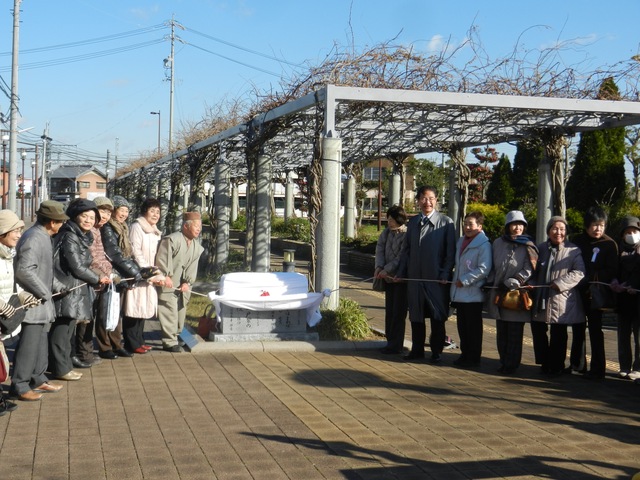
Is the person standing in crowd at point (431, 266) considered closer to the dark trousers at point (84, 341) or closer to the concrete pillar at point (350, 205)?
the dark trousers at point (84, 341)

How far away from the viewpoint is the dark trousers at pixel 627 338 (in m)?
8.52

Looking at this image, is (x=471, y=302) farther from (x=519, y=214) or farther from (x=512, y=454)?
(x=512, y=454)

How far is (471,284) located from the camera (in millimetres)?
8945

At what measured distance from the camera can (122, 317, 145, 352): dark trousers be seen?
954cm

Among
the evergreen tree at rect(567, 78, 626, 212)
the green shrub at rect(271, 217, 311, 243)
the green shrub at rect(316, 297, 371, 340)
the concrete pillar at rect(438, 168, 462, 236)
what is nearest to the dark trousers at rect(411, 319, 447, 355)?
the green shrub at rect(316, 297, 371, 340)

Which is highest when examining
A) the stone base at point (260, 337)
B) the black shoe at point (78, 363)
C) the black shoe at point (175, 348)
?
the stone base at point (260, 337)

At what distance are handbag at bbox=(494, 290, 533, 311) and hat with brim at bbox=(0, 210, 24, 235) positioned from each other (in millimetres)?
4620

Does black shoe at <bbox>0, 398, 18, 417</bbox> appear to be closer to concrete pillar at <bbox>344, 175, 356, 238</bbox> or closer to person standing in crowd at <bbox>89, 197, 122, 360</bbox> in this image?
person standing in crowd at <bbox>89, 197, 122, 360</bbox>

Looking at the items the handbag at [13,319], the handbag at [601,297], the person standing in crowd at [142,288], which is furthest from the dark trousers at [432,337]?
the handbag at [13,319]

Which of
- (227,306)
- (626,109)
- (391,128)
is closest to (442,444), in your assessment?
(227,306)

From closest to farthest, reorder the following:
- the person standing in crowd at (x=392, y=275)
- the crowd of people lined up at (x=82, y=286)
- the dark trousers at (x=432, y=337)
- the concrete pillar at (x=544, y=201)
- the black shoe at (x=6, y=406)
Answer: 1. the black shoe at (x=6, y=406)
2. the crowd of people lined up at (x=82, y=286)
3. the dark trousers at (x=432, y=337)
4. the person standing in crowd at (x=392, y=275)
5. the concrete pillar at (x=544, y=201)

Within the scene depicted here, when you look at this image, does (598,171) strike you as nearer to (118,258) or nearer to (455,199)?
(455,199)

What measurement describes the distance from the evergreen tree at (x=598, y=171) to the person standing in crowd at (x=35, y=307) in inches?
685

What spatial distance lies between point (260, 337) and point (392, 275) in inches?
66.5
